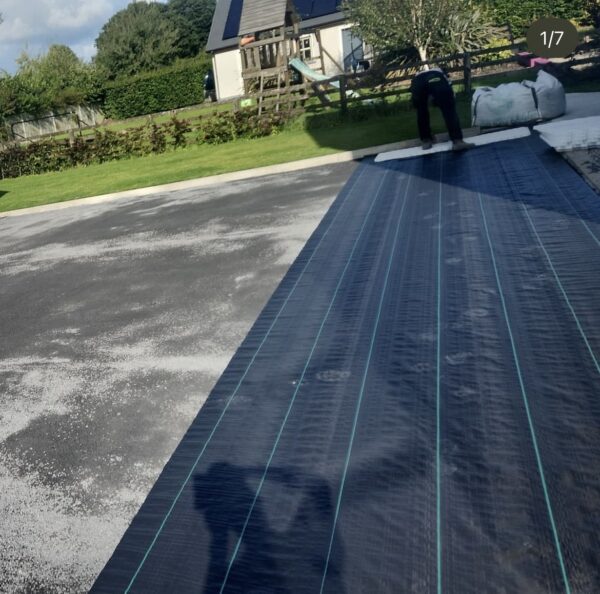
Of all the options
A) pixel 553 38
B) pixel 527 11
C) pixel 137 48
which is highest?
pixel 137 48

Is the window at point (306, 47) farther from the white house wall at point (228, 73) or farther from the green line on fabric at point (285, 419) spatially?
the green line on fabric at point (285, 419)

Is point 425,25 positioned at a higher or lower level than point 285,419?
higher

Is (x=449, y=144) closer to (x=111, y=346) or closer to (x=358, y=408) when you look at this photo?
(x=111, y=346)

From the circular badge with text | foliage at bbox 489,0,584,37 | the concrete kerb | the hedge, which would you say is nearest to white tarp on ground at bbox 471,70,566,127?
the concrete kerb

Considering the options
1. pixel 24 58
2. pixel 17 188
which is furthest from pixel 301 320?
pixel 24 58

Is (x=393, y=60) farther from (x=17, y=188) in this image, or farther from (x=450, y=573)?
(x=450, y=573)

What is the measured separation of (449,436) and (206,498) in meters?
1.22

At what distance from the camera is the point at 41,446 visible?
143 inches

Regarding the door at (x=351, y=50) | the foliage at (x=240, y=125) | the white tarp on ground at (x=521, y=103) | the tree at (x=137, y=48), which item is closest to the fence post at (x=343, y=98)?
the foliage at (x=240, y=125)

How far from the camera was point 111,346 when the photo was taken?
4918 mm

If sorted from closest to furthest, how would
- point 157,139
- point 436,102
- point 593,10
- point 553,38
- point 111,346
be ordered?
point 111,346, point 436,102, point 157,139, point 553,38, point 593,10

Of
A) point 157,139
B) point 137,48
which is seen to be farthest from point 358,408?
point 137,48

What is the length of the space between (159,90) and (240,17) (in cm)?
736

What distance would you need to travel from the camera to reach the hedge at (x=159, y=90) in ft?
109
